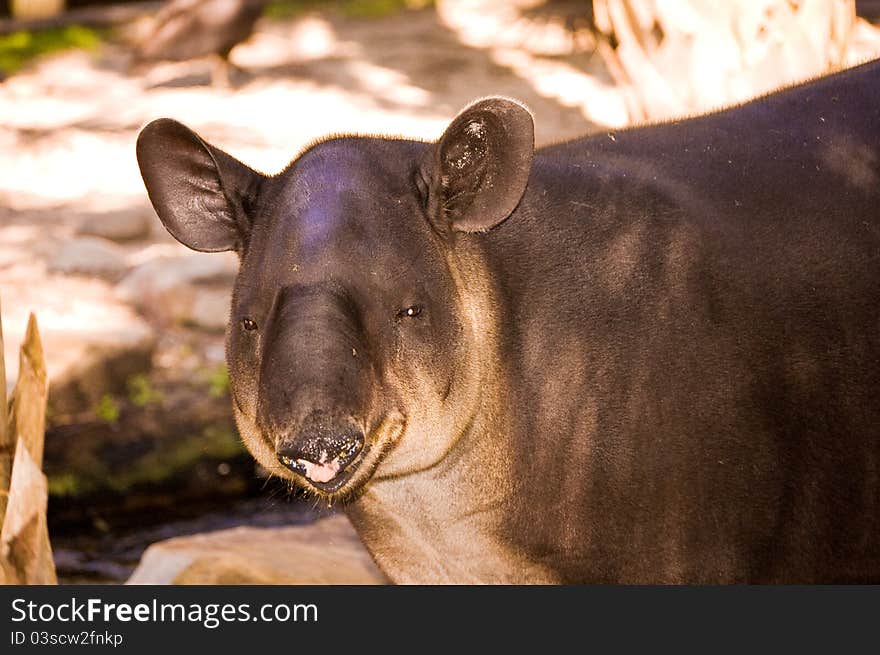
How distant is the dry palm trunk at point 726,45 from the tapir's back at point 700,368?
106 inches

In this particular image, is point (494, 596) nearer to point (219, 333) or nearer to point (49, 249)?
point (219, 333)

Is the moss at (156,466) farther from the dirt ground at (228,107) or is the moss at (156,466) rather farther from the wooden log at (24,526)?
the wooden log at (24,526)

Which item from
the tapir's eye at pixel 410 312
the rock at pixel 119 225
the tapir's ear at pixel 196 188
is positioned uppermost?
the tapir's ear at pixel 196 188

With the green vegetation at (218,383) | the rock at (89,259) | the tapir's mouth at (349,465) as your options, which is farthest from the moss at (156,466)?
the tapir's mouth at (349,465)

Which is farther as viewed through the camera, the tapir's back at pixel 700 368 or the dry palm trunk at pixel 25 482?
the dry palm trunk at pixel 25 482

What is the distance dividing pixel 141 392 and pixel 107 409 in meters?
0.30

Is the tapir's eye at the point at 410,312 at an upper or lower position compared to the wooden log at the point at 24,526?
upper

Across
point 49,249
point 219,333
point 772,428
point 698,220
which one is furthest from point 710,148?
point 49,249

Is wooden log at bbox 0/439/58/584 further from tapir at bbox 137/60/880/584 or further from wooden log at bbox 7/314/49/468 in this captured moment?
tapir at bbox 137/60/880/584

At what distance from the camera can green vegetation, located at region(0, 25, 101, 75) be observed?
16297 mm

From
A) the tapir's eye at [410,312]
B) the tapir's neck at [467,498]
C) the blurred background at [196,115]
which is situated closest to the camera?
the tapir's eye at [410,312]

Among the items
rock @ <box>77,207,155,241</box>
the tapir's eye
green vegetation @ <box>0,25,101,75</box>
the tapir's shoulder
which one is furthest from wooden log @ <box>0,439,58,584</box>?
green vegetation @ <box>0,25,101,75</box>

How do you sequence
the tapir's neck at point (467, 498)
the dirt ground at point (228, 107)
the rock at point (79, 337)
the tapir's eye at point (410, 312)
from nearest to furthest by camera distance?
the tapir's eye at point (410, 312) < the tapir's neck at point (467, 498) < the rock at point (79, 337) < the dirt ground at point (228, 107)

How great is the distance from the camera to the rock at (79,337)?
875 cm
